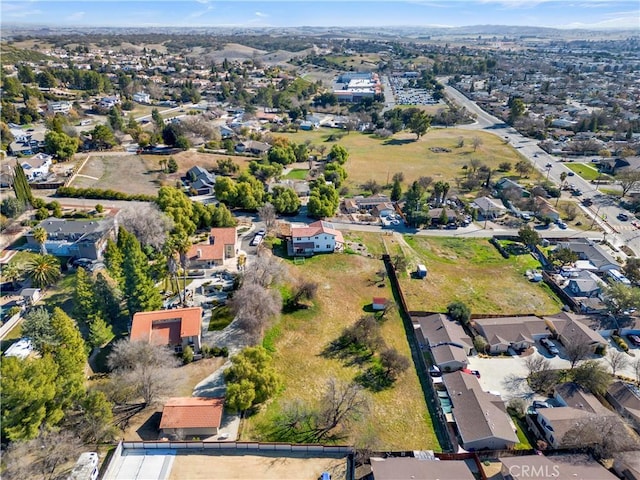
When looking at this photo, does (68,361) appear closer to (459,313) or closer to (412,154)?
(459,313)

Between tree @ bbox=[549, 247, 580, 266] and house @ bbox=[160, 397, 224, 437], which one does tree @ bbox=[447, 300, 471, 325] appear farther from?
house @ bbox=[160, 397, 224, 437]

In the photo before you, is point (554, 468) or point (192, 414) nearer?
point (554, 468)

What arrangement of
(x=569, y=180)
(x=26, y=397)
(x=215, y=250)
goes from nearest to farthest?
(x=26, y=397) → (x=215, y=250) → (x=569, y=180)

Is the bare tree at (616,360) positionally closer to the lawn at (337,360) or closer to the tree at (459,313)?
the tree at (459,313)

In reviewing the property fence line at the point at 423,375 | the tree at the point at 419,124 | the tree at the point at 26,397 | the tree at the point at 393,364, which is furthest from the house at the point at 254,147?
the tree at the point at 26,397

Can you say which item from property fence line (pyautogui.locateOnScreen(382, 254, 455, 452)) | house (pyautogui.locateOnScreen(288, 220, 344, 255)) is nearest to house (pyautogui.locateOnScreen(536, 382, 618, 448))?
property fence line (pyautogui.locateOnScreen(382, 254, 455, 452))

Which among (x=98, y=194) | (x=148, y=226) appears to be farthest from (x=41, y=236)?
(x=98, y=194)

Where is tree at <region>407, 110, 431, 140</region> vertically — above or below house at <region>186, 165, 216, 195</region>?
above
